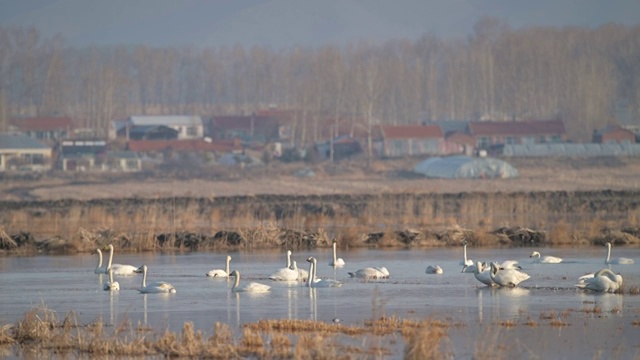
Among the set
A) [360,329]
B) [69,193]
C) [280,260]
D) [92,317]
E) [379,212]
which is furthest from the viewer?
[69,193]

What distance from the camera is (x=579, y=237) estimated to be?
114 ft

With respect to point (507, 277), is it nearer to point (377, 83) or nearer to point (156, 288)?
point (156, 288)

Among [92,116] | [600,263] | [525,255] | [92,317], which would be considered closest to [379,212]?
[525,255]

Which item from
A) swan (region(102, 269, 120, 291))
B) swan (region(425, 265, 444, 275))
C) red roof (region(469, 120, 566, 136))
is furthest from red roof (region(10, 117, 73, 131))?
swan (region(102, 269, 120, 291))

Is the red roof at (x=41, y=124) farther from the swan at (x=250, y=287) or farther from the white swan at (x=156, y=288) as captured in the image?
the swan at (x=250, y=287)

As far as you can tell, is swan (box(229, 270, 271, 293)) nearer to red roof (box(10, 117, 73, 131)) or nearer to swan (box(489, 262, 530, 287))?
swan (box(489, 262, 530, 287))

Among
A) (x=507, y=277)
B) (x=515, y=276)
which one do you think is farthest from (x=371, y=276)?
(x=515, y=276)

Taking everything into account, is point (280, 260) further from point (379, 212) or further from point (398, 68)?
point (398, 68)

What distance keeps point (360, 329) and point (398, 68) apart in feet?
427

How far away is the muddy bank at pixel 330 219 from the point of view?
34.6 m

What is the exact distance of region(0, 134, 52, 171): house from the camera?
291 feet

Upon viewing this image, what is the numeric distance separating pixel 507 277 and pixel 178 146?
77.1m

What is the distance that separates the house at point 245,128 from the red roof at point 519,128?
1980 centimetres

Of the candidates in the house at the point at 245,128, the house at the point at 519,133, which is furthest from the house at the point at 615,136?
the house at the point at 245,128
